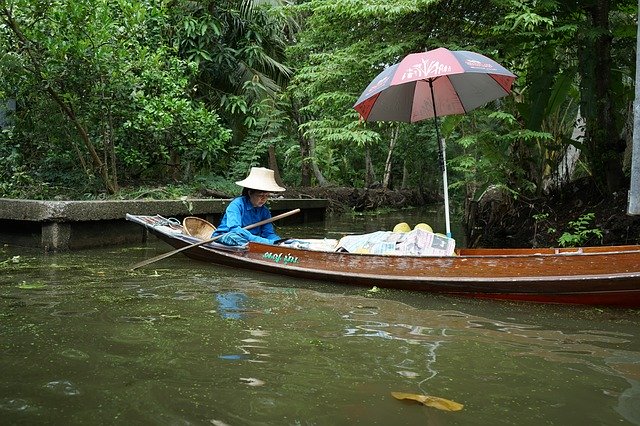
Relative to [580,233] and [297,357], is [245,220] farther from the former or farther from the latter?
[580,233]

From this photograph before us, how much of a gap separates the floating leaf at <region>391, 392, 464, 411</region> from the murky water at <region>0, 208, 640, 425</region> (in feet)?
0.13

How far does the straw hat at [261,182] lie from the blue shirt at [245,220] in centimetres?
28

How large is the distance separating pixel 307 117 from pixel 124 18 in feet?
30.3

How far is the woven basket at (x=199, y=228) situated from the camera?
8.53m

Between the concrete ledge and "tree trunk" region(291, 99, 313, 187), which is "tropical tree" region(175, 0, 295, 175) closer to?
"tree trunk" region(291, 99, 313, 187)

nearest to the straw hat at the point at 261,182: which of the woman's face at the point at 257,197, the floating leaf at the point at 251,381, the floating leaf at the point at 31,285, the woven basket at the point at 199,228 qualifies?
the woman's face at the point at 257,197

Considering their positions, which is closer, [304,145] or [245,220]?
[245,220]

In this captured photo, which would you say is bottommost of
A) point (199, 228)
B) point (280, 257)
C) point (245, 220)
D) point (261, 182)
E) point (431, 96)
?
point (280, 257)

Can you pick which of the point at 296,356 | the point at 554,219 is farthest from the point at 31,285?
the point at 554,219

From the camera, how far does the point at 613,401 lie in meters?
2.95

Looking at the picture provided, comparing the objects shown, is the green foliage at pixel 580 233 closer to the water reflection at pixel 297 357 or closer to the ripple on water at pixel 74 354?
the water reflection at pixel 297 357

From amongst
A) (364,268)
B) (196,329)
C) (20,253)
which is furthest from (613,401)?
(20,253)

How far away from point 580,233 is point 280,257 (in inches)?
147

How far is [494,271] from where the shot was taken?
5.41 m
